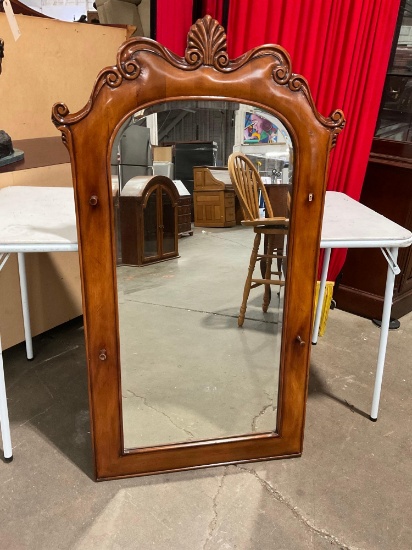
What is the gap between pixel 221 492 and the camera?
1511mm

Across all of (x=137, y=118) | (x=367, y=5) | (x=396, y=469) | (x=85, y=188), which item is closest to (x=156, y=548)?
(x=396, y=469)

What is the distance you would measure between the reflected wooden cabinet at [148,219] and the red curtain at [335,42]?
1032mm

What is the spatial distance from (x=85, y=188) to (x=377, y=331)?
5.95 feet

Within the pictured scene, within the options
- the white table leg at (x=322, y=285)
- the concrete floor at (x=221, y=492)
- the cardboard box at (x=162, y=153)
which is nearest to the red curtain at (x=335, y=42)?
the white table leg at (x=322, y=285)

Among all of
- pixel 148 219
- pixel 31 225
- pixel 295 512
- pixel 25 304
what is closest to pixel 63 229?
pixel 31 225

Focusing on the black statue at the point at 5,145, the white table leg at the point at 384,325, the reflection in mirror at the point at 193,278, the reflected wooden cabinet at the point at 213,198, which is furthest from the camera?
the black statue at the point at 5,145

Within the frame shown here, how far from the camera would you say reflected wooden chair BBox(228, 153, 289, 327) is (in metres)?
1.42

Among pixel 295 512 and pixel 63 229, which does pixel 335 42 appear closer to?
pixel 63 229

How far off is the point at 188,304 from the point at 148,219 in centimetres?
29

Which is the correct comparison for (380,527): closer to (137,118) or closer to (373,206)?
(137,118)

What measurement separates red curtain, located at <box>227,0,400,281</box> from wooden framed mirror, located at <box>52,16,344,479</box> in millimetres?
947

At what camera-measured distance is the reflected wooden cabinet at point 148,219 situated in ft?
4.38

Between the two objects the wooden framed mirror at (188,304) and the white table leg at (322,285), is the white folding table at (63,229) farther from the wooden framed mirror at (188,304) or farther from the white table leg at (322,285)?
the white table leg at (322,285)

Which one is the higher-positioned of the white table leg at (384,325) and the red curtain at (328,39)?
the red curtain at (328,39)
